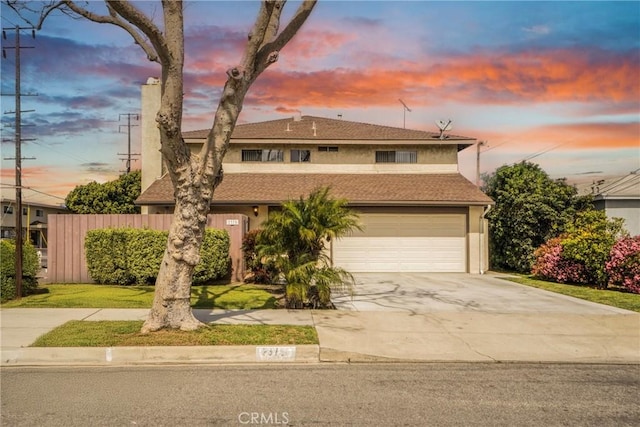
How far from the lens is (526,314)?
1094 centimetres

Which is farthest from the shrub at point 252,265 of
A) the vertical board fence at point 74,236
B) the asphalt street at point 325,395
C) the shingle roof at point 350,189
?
the asphalt street at point 325,395

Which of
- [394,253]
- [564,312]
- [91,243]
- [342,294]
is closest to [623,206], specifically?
[394,253]

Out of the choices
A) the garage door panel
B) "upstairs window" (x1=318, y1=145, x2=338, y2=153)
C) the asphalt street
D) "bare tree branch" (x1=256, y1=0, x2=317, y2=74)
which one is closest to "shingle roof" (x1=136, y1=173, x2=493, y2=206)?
"upstairs window" (x1=318, y1=145, x2=338, y2=153)

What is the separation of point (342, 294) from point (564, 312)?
17.3 ft

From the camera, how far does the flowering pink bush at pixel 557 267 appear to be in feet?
55.5

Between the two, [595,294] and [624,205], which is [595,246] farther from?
[624,205]

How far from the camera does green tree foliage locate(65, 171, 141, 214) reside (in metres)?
42.7

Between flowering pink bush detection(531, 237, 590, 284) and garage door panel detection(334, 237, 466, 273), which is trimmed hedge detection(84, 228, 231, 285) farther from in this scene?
flowering pink bush detection(531, 237, 590, 284)

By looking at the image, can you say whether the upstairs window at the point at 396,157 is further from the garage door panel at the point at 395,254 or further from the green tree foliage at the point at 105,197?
the green tree foliage at the point at 105,197

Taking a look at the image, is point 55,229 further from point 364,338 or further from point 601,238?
point 601,238

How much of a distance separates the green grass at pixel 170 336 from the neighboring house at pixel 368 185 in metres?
10.3

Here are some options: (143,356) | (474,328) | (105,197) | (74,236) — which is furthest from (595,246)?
(105,197)

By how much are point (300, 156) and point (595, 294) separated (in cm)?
1270

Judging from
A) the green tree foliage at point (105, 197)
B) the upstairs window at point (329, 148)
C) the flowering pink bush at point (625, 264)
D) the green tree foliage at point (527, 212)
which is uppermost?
the upstairs window at point (329, 148)
